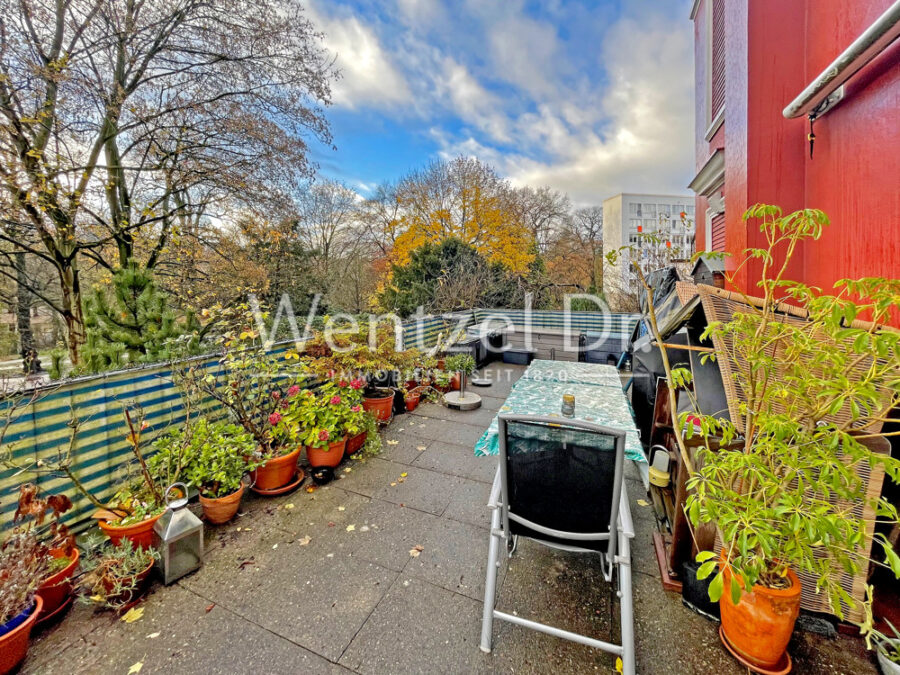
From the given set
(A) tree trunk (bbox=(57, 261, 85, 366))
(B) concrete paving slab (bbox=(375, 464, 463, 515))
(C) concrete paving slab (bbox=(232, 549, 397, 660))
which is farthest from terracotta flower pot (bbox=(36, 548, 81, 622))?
(A) tree trunk (bbox=(57, 261, 85, 366))

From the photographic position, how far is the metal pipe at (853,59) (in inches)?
67.7

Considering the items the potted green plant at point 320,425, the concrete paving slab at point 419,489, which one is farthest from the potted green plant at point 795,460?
the potted green plant at point 320,425

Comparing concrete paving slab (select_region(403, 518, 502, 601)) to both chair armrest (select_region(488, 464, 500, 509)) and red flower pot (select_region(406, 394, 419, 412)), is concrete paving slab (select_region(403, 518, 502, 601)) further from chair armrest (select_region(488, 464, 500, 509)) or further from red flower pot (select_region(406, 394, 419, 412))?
red flower pot (select_region(406, 394, 419, 412))

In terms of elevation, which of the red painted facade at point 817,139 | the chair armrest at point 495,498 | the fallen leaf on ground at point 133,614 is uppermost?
the red painted facade at point 817,139

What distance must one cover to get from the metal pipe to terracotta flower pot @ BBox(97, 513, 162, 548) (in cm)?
481

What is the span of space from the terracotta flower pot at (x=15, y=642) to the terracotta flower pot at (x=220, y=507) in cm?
86

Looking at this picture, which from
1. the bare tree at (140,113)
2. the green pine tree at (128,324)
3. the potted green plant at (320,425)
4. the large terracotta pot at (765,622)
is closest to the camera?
the large terracotta pot at (765,622)

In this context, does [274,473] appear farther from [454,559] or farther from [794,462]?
[794,462]

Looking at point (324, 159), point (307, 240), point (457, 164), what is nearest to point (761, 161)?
point (324, 159)

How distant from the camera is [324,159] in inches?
278

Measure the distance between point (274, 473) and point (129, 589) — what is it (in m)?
1.04

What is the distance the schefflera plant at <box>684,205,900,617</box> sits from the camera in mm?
1084

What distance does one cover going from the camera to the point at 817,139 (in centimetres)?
264

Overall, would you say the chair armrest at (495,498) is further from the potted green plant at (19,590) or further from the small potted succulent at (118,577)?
the potted green plant at (19,590)
